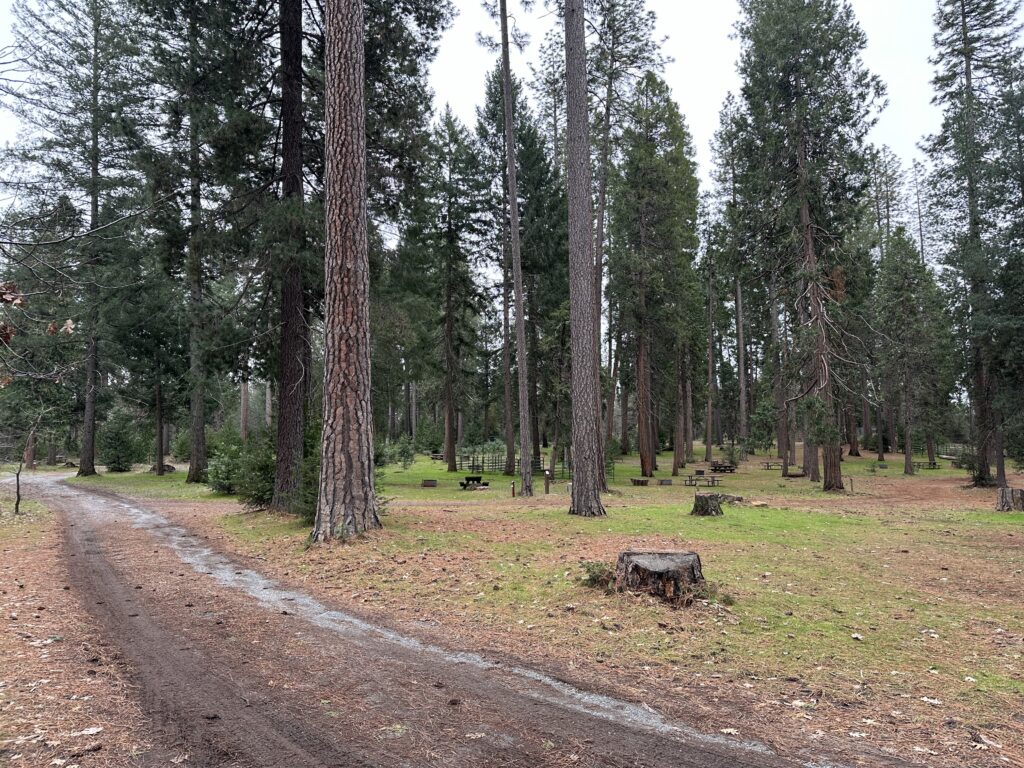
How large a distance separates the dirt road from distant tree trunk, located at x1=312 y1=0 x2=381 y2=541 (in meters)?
2.66

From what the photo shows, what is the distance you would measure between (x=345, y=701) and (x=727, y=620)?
11.0 ft

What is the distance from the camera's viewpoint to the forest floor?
3213 millimetres

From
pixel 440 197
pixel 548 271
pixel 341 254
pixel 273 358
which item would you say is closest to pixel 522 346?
pixel 273 358

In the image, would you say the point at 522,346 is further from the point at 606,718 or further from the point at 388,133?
the point at 606,718

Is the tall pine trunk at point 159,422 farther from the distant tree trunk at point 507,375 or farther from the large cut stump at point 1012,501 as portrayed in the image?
the large cut stump at point 1012,501

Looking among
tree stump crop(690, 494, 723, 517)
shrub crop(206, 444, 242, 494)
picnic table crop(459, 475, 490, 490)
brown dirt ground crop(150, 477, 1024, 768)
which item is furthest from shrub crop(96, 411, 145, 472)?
tree stump crop(690, 494, 723, 517)

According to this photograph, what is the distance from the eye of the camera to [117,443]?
30.3 m

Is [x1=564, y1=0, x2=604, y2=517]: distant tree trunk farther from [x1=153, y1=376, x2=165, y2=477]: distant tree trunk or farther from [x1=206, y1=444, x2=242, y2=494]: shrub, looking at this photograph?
[x1=153, y1=376, x2=165, y2=477]: distant tree trunk

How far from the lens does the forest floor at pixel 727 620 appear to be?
3213 millimetres

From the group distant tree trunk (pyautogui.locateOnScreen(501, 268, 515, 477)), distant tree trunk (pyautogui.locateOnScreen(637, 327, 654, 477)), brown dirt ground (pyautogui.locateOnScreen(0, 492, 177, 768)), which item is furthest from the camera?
distant tree trunk (pyautogui.locateOnScreen(501, 268, 515, 477))

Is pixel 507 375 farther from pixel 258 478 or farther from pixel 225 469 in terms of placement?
pixel 258 478

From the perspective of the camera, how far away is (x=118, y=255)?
69.3 feet

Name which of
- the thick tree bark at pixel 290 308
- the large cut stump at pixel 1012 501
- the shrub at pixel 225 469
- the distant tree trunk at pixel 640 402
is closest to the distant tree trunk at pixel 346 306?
the thick tree bark at pixel 290 308

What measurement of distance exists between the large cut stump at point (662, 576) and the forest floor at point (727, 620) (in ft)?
0.75
